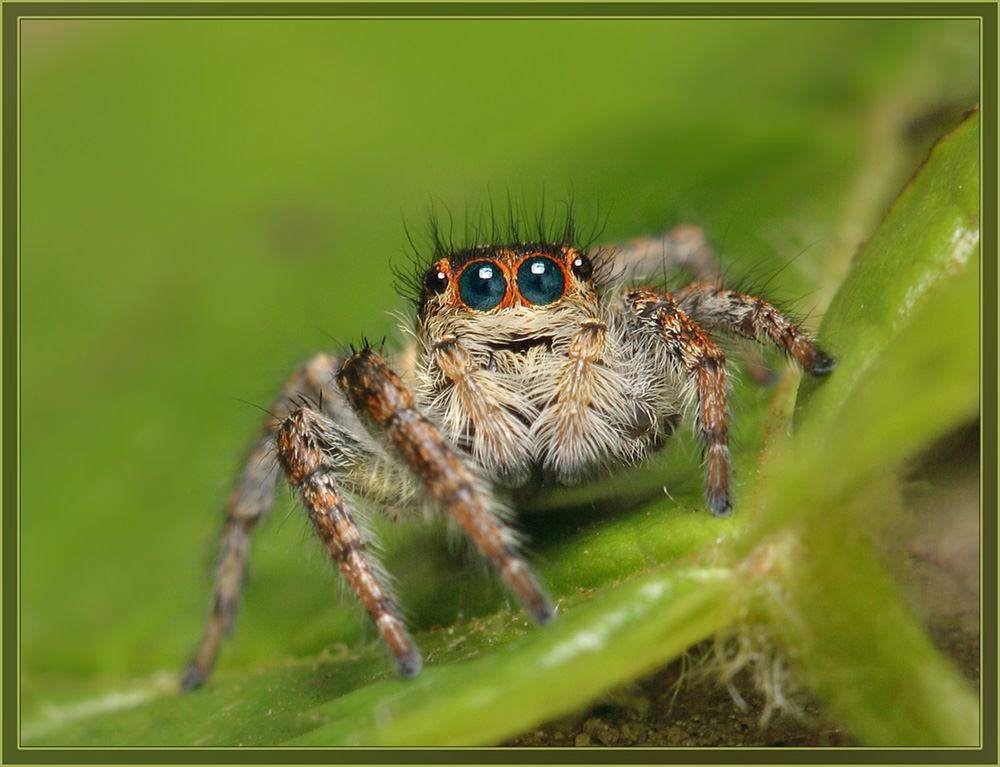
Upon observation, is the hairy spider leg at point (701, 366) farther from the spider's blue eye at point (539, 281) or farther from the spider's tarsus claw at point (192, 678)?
the spider's tarsus claw at point (192, 678)

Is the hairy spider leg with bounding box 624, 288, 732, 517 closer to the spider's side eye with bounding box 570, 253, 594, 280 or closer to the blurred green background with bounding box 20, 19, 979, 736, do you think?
the spider's side eye with bounding box 570, 253, 594, 280

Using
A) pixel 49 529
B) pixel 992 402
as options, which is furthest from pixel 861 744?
pixel 49 529

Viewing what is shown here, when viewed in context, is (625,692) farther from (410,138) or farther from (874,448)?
(410,138)

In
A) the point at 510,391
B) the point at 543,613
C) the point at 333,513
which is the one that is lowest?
the point at 543,613

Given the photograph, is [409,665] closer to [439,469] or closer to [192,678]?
[439,469]

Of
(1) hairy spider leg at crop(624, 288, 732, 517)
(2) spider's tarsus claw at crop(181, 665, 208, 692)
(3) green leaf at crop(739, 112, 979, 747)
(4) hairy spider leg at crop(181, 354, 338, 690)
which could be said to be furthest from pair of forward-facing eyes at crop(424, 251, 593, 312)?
(2) spider's tarsus claw at crop(181, 665, 208, 692)

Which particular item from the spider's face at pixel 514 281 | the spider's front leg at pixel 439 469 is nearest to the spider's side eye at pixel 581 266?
the spider's face at pixel 514 281

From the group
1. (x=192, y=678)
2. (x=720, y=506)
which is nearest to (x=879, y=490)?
(x=720, y=506)
